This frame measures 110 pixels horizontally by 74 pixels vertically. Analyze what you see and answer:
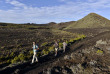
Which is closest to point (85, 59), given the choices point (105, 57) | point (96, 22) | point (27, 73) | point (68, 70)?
point (105, 57)

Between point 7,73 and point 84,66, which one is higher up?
point 84,66

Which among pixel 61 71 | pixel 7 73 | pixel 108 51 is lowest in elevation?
pixel 7 73

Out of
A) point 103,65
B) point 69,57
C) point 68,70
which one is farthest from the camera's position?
point 69,57

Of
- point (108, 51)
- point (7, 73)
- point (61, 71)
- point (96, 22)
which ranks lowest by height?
point (7, 73)

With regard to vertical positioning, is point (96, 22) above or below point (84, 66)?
above

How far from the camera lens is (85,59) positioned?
33.4 feet

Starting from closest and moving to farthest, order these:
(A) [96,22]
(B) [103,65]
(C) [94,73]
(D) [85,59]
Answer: (C) [94,73], (B) [103,65], (D) [85,59], (A) [96,22]

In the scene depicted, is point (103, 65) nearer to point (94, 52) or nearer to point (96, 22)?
point (94, 52)

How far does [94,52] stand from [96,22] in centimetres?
5725

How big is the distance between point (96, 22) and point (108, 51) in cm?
5689

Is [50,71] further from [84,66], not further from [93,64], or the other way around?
[93,64]

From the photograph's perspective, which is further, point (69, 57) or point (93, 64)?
point (69, 57)

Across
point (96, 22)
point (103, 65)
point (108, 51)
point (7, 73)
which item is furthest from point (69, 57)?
point (96, 22)

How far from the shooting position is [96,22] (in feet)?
207
